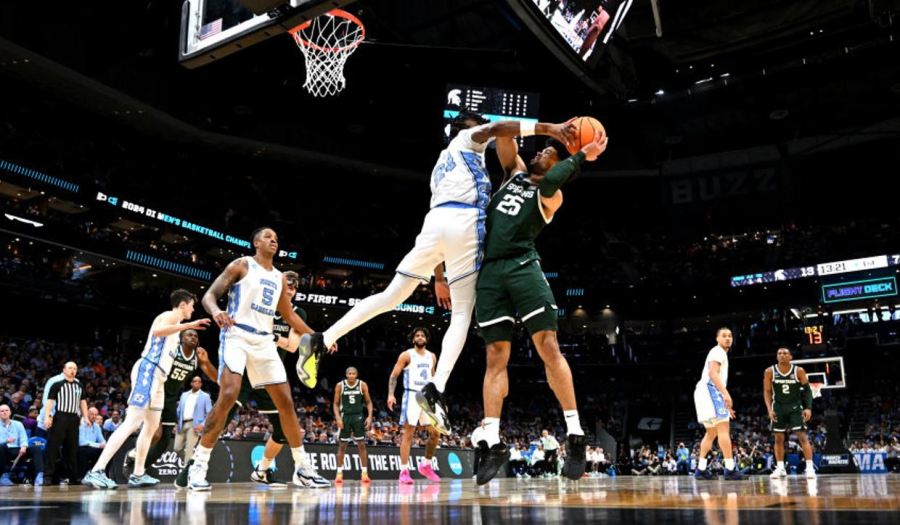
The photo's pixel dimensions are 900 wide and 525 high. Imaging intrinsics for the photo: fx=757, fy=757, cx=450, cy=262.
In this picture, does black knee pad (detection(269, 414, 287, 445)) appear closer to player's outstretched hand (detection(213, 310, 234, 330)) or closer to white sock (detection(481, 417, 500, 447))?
player's outstretched hand (detection(213, 310, 234, 330))

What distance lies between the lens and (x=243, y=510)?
3.24m

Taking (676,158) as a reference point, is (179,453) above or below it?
below

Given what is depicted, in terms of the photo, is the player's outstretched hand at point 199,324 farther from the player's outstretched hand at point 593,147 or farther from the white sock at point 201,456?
the player's outstretched hand at point 593,147

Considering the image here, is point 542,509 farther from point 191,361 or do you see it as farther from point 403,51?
point 403,51

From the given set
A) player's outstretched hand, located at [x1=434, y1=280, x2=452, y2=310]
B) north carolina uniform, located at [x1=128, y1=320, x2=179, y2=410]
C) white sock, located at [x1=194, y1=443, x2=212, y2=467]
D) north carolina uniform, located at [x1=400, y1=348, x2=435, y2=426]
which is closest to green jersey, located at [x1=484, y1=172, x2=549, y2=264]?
player's outstretched hand, located at [x1=434, y1=280, x2=452, y2=310]

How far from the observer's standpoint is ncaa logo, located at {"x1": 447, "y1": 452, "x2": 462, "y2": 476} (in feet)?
59.0

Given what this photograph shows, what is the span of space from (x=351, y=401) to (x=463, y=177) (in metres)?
7.42

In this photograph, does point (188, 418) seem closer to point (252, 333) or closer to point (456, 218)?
point (252, 333)

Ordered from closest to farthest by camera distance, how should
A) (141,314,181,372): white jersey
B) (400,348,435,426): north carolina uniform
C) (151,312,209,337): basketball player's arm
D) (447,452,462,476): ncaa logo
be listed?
1. (151,312,209,337): basketball player's arm
2. (141,314,181,372): white jersey
3. (400,348,435,426): north carolina uniform
4. (447,452,462,476): ncaa logo

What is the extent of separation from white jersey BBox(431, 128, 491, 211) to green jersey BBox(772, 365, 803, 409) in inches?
298

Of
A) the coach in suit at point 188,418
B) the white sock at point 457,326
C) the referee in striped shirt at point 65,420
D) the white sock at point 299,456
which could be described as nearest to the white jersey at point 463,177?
the white sock at point 457,326

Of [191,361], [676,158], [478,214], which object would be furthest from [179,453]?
[676,158]

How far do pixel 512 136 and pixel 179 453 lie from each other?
9.71 m

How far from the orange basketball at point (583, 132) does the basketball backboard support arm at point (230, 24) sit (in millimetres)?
2910
